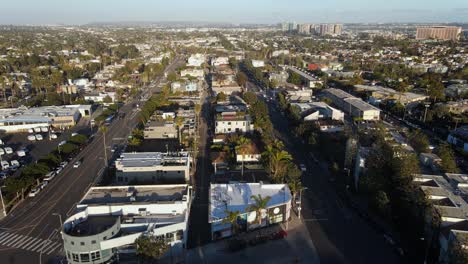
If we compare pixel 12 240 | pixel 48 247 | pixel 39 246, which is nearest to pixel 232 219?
pixel 48 247

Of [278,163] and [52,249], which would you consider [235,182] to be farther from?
[52,249]

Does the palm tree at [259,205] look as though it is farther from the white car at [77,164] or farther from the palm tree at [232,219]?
the white car at [77,164]

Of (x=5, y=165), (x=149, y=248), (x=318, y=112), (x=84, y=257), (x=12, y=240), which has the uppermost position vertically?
(x=318, y=112)

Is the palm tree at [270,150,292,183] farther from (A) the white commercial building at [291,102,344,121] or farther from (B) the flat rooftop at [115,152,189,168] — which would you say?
(A) the white commercial building at [291,102,344,121]

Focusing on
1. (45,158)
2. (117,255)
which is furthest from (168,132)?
(117,255)

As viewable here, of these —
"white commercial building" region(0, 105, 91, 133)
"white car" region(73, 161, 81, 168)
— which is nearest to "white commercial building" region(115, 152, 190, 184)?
"white car" region(73, 161, 81, 168)

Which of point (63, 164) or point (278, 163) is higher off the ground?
point (278, 163)
